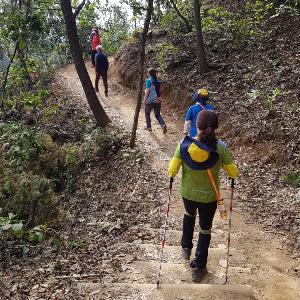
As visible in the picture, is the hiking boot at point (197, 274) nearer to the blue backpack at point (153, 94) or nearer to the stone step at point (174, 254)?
the stone step at point (174, 254)

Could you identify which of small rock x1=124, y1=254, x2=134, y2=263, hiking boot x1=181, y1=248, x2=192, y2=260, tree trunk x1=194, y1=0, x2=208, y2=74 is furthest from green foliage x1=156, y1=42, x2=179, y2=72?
hiking boot x1=181, y1=248, x2=192, y2=260

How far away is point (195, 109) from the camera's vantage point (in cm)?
784

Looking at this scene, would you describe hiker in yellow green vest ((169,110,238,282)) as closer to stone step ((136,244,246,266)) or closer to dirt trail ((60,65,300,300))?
dirt trail ((60,65,300,300))

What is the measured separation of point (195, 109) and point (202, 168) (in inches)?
121

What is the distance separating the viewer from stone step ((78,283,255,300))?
445 cm

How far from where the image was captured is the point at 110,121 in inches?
530

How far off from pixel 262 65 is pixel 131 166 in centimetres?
650

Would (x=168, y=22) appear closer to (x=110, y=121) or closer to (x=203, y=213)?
(x=110, y=121)

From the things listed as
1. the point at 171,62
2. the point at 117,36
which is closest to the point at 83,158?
the point at 171,62

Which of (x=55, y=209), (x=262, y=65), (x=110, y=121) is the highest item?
(x=262, y=65)

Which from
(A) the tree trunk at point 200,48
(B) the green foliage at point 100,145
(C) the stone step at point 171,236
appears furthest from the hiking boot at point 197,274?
(A) the tree trunk at point 200,48

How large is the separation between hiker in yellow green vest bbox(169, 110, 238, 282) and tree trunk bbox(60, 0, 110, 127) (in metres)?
8.13

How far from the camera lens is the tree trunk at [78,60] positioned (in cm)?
1161

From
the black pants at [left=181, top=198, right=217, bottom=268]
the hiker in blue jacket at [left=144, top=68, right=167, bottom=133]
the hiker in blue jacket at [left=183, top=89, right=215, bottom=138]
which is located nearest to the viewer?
the black pants at [left=181, top=198, right=217, bottom=268]
